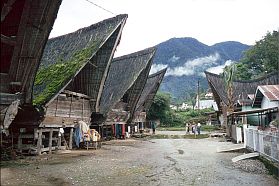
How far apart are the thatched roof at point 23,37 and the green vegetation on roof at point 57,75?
584 centimetres

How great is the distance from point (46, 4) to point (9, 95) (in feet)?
8.43

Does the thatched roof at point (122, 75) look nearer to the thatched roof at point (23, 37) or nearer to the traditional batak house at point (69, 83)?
the traditional batak house at point (69, 83)

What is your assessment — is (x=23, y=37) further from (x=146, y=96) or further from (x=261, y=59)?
(x=261, y=59)

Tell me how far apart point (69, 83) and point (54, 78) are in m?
0.86

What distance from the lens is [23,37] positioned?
7.93 m

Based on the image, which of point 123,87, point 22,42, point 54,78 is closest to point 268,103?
point 123,87

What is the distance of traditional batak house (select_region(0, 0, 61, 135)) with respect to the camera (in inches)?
299

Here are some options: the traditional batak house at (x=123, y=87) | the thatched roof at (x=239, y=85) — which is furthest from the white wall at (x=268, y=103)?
the traditional batak house at (x=123, y=87)

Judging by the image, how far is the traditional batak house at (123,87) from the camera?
80.9ft

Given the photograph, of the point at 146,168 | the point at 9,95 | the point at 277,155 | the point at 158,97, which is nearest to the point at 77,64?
the point at 146,168

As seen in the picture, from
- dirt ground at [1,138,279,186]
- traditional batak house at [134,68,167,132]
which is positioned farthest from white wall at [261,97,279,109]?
traditional batak house at [134,68,167,132]

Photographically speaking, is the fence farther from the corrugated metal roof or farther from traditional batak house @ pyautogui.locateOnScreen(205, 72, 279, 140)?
traditional batak house @ pyautogui.locateOnScreen(205, 72, 279, 140)

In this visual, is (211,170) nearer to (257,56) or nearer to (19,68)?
(19,68)

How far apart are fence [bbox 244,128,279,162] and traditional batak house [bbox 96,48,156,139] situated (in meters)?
11.6
